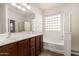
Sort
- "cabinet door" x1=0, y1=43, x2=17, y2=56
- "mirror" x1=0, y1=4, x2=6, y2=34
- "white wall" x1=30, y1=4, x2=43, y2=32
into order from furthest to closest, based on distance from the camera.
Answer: "white wall" x1=30, y1=4, x2=43, y2=32
"mirror" x1=0, y1=4, x2=6, y2=34
"cabinet door" x1=0, y1=43, x2=17, y2=56

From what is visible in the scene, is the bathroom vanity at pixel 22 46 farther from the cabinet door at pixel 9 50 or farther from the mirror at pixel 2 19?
the mirror at pixel 2 19

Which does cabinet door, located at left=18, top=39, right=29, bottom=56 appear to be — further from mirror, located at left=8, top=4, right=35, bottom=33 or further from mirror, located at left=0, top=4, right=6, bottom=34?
mirror, located at left=0, top=4, right=6, bottom=34

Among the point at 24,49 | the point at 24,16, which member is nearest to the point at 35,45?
the point at 24,49

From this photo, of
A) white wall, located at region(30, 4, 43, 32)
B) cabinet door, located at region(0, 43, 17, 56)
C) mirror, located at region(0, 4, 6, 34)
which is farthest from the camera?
white wall, located at region(30, 4, 43, 32)

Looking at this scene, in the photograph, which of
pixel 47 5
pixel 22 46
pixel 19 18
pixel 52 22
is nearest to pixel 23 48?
pixel 22 46

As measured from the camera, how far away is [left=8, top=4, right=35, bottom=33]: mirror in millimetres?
1187

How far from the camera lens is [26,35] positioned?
4.33ft

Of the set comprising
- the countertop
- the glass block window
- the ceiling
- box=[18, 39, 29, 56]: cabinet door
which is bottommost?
box=[18, 39, 29, 56]: cabinet door

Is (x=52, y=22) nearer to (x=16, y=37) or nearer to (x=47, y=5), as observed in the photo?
(x=47, y=5)

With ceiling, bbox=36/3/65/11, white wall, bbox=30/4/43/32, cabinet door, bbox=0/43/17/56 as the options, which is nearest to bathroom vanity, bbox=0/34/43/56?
cabinet door, bbox=0/43/17/56

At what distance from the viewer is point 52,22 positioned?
1.24 metres

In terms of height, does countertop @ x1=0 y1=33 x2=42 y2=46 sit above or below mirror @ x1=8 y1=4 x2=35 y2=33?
below

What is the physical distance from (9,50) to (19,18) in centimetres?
46

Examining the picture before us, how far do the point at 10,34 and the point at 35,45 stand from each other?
49 centimetres
